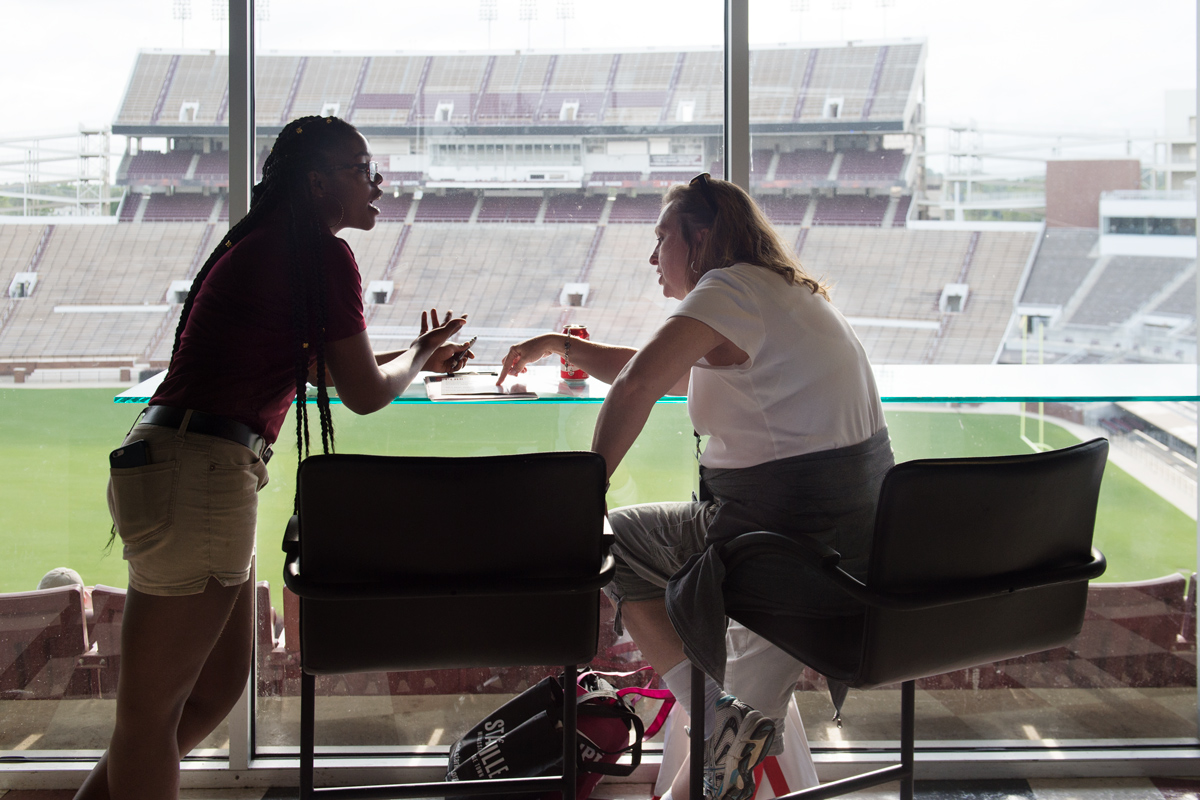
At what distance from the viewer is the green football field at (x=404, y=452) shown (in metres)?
2.37

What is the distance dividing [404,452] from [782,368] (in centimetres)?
121

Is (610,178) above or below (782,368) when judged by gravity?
above

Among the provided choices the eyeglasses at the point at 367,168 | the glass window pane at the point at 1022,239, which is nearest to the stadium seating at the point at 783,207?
the glass window pane at the point at 1022,239

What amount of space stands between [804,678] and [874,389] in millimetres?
1080

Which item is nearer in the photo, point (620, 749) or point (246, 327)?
point (246, 327)

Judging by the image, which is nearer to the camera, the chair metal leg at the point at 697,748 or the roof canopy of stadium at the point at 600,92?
the chair metal leg at the point at 697,748

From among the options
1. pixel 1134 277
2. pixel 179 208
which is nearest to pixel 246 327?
pixel 179 208

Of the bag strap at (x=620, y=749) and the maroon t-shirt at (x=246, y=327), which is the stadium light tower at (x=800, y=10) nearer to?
the maroon t-shirt at (x=246, y=327)

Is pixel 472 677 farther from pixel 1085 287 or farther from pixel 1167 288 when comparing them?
pixel 1167 288

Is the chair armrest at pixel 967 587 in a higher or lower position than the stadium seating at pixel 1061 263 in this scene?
lower

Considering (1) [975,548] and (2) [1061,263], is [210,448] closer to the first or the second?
(1) [975,548]

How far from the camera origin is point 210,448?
1449 mm

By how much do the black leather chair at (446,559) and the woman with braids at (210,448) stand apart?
0.21 metres

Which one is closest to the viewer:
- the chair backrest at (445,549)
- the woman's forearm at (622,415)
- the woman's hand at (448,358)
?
the chair backrest at (445,549)
